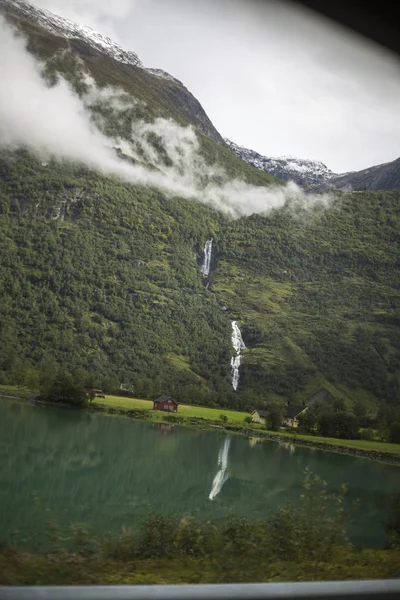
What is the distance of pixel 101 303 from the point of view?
8250 cm

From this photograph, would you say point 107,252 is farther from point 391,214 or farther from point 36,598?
point 36,598

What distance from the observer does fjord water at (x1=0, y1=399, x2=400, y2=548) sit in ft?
30.0

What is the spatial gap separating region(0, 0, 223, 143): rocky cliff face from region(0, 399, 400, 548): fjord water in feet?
404

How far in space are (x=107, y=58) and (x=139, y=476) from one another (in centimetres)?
15084

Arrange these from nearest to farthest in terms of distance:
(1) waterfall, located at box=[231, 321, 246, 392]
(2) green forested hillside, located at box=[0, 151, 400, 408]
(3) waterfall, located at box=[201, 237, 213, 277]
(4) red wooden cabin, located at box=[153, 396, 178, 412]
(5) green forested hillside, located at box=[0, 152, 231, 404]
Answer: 1. (4) red wooden cabin, located at box=[153, 396, 178, 412]
2. (5) green forested hillside, located at box=[0, 152, 231, 404]
3. (2) green forested hillside, located at box=[0, 151, 400, 408]
4. (1) waterfall, located at box=[231, 321, 246, 392]
5. (3) waterfall, located at box=[201, 237, 213, 277]

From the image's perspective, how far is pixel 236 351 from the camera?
8069 cm

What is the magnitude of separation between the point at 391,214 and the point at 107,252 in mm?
62383

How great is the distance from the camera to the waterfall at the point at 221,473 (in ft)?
47.6

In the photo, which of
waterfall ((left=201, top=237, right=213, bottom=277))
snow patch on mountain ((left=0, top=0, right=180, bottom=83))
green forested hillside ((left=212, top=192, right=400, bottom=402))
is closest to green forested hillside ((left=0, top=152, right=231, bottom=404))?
waterfall ((left=201, top=237, right=213, bottom=277))

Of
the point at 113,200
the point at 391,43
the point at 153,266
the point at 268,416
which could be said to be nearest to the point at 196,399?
the point at 268,416

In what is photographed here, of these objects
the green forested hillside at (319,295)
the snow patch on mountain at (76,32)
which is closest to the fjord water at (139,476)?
the green forested hillside at (319,295)

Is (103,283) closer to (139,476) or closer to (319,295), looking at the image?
(319,295)

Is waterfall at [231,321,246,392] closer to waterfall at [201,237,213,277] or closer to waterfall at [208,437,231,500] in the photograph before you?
waterfall at [201,237,213,277]

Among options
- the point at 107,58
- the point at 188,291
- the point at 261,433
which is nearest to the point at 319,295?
the point at 188,291
